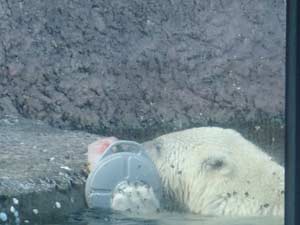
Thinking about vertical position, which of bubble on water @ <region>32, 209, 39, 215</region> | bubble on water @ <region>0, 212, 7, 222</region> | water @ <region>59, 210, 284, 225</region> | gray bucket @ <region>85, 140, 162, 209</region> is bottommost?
water @ <region>59, 210, 284, 225</region>

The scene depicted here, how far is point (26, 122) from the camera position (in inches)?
173

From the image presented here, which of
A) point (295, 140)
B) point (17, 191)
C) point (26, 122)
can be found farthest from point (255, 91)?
point (295, 140)

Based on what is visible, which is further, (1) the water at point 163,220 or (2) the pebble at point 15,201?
(1) the water at point 163,220

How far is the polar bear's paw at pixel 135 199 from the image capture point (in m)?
3.67

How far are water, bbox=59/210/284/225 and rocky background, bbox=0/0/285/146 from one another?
0.77 meters

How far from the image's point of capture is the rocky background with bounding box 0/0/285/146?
443 centimetres

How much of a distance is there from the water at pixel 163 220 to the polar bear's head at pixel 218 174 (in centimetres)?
8

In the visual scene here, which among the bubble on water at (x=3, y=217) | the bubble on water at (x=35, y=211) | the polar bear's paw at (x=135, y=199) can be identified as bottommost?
the bubble on water at (x=3, y=217)

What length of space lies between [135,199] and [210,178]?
40 centimetres

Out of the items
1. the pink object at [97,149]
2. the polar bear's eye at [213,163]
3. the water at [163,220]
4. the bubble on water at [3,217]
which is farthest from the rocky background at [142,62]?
the bubble on water at [3,217]

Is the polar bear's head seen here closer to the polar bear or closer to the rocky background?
the polar bear

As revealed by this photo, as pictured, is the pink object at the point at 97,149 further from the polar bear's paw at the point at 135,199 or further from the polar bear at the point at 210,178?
the polar bear's paw at the point at 135,199

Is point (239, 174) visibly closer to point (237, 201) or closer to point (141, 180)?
point (237, 201)

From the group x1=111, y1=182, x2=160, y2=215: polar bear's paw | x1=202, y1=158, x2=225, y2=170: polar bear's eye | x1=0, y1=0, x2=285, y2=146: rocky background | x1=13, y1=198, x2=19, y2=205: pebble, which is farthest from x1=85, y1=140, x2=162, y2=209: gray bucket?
x1=0, y1=0, x2=285, y2=146: rocky background
